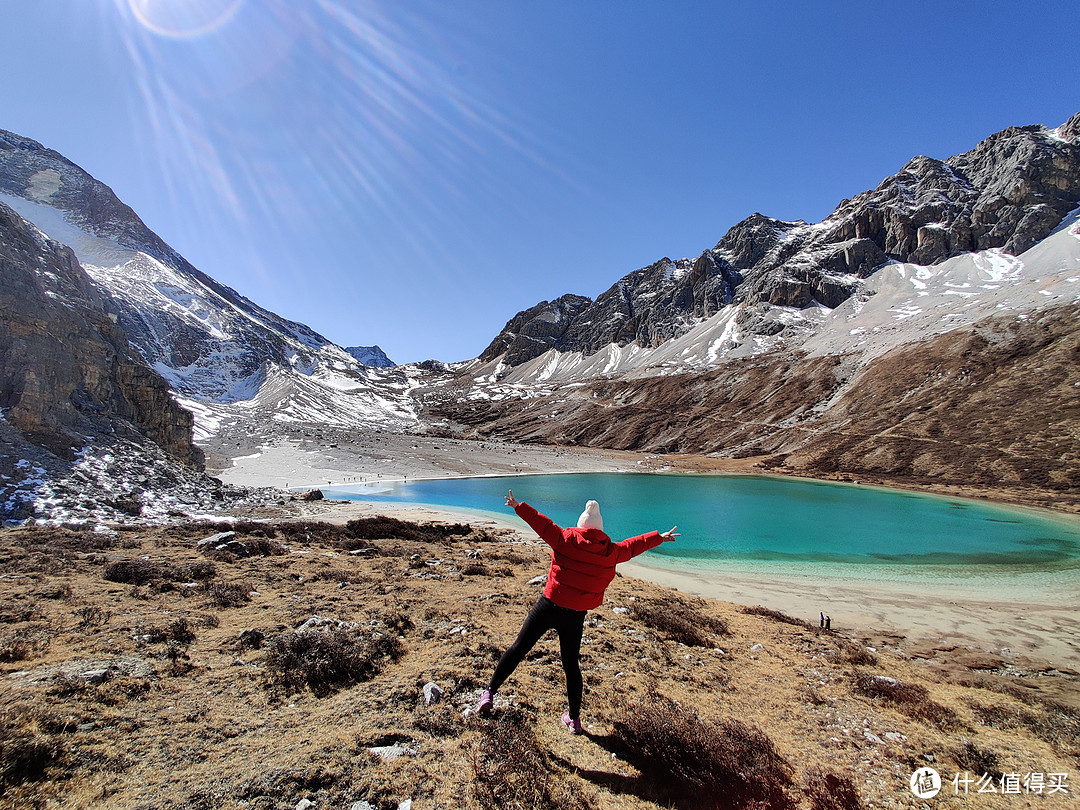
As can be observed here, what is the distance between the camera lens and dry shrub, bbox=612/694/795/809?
161 inches

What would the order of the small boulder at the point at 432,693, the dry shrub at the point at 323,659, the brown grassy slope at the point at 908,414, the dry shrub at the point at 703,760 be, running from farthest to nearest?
the brown grassy slope at the point at 908,414 → the dry shrub at the point at 323,659 → the small boulder at the point at 432,693 → the dry shrub at the point at 703,760

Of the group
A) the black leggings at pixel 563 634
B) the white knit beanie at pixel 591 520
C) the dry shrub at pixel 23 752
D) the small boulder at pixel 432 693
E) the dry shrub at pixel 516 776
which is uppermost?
the white knit beanie at pixel 591 520

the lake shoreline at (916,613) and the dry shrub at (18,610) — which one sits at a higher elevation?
the dry shrub at (18,610)

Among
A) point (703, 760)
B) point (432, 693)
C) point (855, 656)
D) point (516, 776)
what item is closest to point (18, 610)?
point (432, 693)

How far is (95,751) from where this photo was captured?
3572mm

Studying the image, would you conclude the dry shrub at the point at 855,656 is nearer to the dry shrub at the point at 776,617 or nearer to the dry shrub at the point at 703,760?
the dry shrub at the point at 776,617

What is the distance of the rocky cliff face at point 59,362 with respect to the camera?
17.9 m

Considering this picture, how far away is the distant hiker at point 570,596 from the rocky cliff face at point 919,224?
13376cm

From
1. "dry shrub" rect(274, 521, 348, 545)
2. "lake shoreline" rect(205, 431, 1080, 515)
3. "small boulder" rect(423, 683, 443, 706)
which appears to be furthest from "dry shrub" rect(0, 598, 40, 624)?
"lake shoreline" rect(205, 431, 1080, 515)

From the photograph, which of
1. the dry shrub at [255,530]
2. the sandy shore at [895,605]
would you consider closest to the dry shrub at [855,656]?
the sandy shore at [895,605]

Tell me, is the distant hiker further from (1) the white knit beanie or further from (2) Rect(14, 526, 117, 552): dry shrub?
(2) Rect(14, 526, 117, 552): dry shrub

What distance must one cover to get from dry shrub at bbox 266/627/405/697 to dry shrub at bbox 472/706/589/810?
7.05 ft

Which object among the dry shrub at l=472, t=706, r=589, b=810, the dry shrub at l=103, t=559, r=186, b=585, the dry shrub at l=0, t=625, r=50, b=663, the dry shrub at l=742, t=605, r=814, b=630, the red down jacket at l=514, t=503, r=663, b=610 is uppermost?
the red down jacket at l=514, t=503, r=663, b=610

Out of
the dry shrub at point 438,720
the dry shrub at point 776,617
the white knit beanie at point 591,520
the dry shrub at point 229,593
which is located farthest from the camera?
the dry shrub at point 776,617
